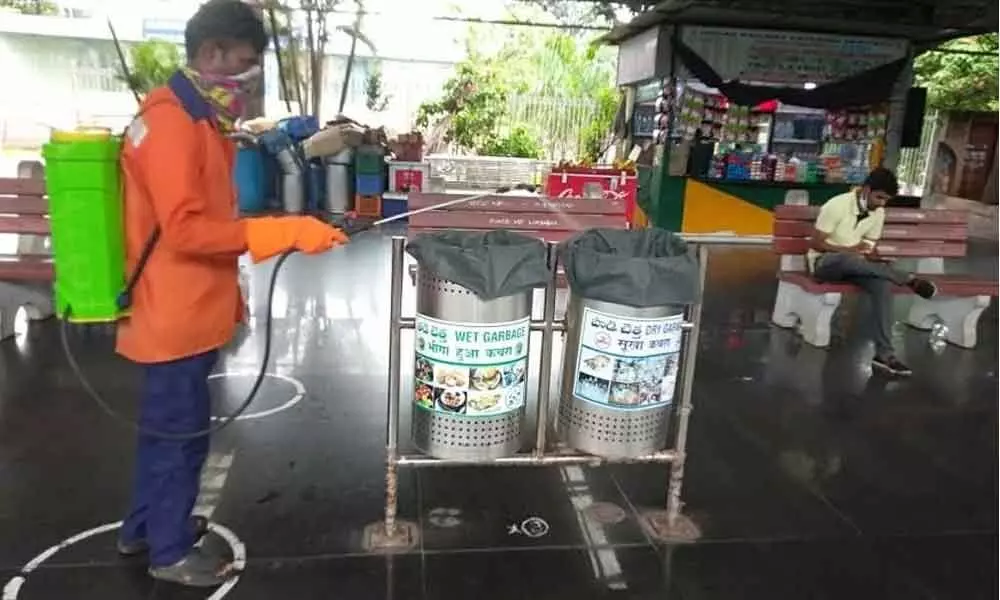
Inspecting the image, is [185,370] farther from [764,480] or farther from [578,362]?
[764,480]

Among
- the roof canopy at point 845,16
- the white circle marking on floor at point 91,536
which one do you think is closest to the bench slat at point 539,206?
the white circle marking on floor at point 91,536

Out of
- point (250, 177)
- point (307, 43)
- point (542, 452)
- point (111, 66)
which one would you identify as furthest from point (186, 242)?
point (111, 66)

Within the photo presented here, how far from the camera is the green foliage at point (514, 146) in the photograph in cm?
1374

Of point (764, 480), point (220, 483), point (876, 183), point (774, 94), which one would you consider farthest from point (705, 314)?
point (774, 94)

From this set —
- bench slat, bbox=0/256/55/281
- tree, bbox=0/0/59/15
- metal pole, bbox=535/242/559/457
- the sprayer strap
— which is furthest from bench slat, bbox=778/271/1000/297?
tree, bbox=0/0/59/15

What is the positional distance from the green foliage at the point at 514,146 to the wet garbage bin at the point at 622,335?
11.3 meters

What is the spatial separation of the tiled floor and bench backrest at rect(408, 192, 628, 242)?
3.95ft

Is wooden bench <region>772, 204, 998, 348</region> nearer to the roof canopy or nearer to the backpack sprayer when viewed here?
the backpack sprayer

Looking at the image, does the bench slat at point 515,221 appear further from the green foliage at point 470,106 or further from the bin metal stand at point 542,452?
the green foliage at point 470,106

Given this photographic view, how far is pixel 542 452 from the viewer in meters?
2.70

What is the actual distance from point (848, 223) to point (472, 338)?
3.48 meters

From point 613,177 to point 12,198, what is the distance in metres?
5.67

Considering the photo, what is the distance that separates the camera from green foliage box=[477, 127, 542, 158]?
45.1 ft

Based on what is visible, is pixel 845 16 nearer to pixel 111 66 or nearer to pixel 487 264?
pixel 487 264
